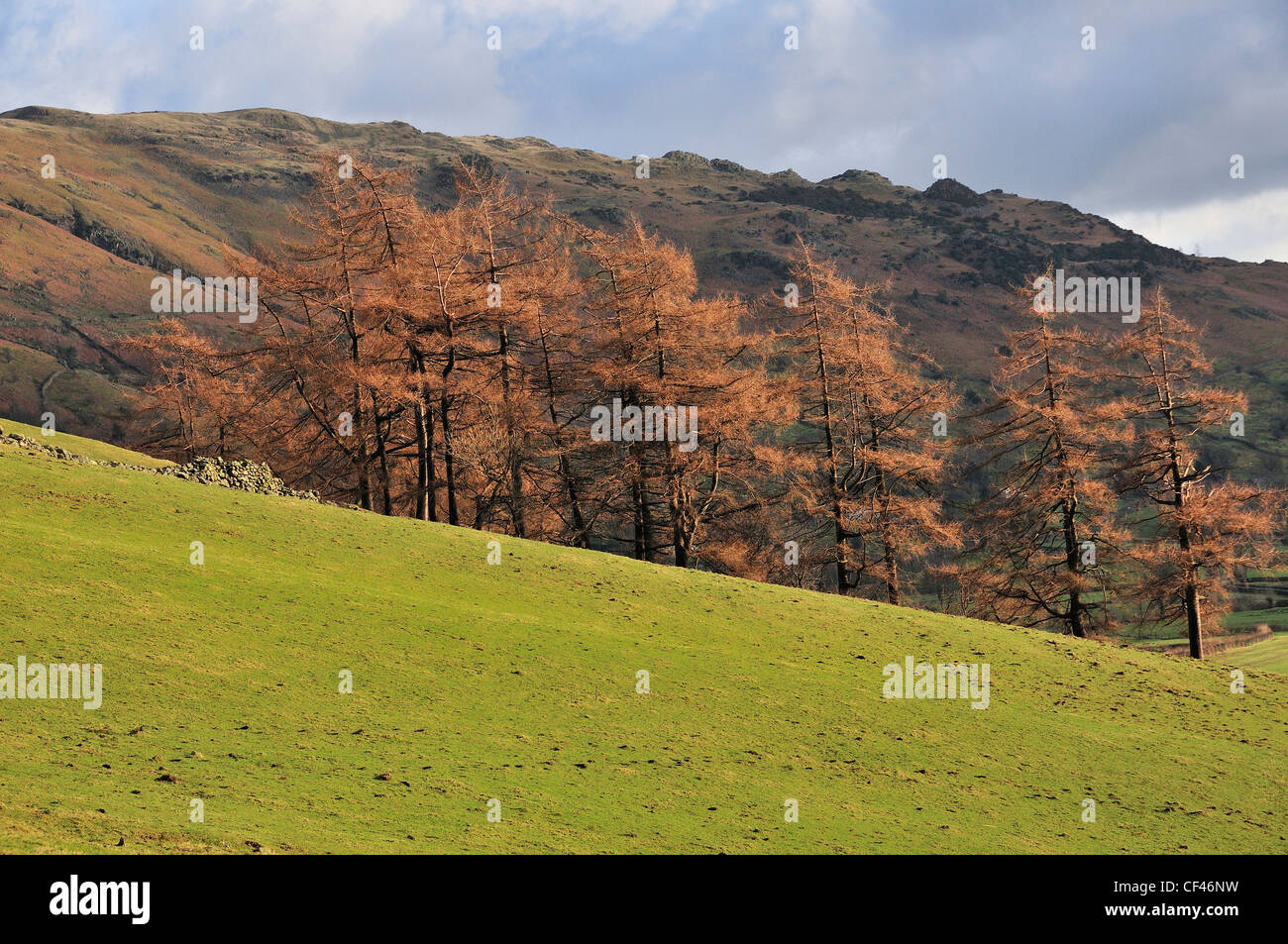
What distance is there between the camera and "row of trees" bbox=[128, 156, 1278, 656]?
4197 centimetres

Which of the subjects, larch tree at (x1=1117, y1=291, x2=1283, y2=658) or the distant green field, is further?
the distant green field

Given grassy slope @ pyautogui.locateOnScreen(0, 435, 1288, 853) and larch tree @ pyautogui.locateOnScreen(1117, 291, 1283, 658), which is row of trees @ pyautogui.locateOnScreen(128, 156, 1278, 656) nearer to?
larch tree @ pyautogui.locateOnScreen(1117, 291, 1283, 658)

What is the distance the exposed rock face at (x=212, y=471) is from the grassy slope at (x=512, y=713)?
2105mm

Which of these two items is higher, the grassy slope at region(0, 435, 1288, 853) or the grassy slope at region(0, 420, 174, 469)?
the grassy slope at region(0, 420, 174, 469)

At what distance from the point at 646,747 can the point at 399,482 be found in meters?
40.1

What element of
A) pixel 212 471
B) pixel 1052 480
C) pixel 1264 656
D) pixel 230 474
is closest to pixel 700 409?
pixel 1052 480

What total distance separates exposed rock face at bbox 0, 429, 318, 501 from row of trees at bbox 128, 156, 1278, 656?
22.0 feet

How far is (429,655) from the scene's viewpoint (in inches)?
848

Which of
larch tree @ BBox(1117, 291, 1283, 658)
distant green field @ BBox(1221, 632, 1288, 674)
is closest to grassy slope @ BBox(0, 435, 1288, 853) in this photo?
larch tree @ BBox(1117, 291, 1283, 658)

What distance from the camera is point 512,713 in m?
19.5

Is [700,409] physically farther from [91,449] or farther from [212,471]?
[91,449]

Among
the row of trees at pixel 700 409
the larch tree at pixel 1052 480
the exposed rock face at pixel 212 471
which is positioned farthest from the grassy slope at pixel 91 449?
the larch tree at pixel 1052 480

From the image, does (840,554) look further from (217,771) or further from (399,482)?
(217,771)

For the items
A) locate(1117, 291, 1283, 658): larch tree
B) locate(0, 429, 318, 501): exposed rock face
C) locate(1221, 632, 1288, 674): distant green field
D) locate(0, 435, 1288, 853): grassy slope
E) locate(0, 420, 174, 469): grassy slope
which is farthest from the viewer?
locate(1221, 632, 1288, 674): distant green field
